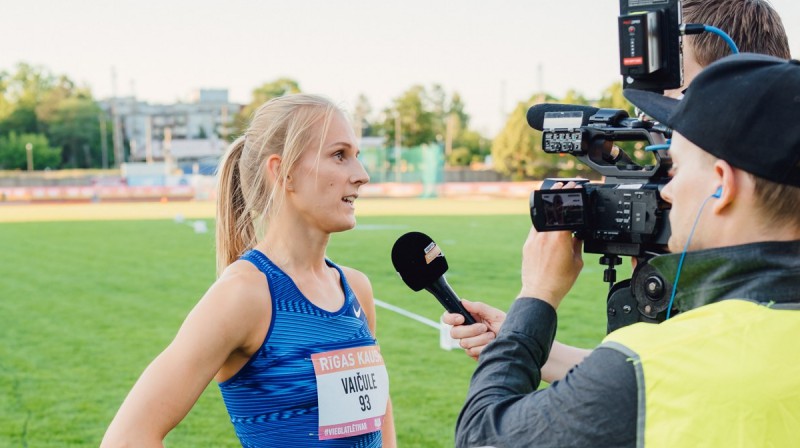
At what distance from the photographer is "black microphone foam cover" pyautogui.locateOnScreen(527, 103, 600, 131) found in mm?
1927

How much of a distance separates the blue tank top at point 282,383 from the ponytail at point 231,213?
0.31m

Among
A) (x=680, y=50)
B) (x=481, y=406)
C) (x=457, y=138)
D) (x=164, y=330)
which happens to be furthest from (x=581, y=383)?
(x=457, y=138)

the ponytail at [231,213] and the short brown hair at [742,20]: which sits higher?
the short brown hair at [742,20]

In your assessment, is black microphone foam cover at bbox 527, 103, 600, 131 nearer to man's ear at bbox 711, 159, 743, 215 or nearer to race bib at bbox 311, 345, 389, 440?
man's ear at bbox 711, 159, 743, 215

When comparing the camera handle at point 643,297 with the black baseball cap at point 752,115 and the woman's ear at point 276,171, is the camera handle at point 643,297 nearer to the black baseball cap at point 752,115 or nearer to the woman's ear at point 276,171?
the black baseball cap at point 752,115

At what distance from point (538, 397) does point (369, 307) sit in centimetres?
144

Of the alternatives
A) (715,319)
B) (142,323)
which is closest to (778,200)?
(715,319)

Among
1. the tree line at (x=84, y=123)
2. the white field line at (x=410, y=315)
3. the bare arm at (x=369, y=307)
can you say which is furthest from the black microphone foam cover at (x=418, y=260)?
the tree line at (x=84, y=123)

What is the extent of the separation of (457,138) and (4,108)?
4476 centimetres

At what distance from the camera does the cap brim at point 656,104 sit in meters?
1.47

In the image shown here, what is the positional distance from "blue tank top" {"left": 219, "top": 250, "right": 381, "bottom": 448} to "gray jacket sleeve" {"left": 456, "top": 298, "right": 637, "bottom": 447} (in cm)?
81

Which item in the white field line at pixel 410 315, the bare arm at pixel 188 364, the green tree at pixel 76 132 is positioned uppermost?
the green tree at pixel 76 132

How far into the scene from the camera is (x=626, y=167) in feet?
5.96

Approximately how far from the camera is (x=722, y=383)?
4.00 feet
